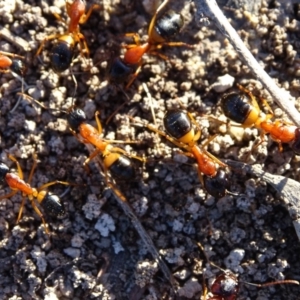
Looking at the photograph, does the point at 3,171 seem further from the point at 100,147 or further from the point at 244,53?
the point at 244,53

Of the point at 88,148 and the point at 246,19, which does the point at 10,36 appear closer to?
the point at 88,148

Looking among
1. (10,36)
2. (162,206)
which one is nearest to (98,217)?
(162,206)

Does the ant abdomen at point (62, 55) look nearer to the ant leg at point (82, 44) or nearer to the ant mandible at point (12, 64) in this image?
the ant leg at point (82, 44)

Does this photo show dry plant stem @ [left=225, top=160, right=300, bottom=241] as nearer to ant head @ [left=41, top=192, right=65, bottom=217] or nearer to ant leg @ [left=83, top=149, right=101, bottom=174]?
ant leg @ [left=83, top=149, right=101, bottom=174]

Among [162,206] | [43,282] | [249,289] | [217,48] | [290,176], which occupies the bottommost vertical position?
[43,282]

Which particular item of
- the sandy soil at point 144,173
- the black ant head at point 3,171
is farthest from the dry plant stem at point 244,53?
the black ant head at point 3,171

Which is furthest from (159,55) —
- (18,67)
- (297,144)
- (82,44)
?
(297,144)

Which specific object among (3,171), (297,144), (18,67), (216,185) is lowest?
(3,171)
